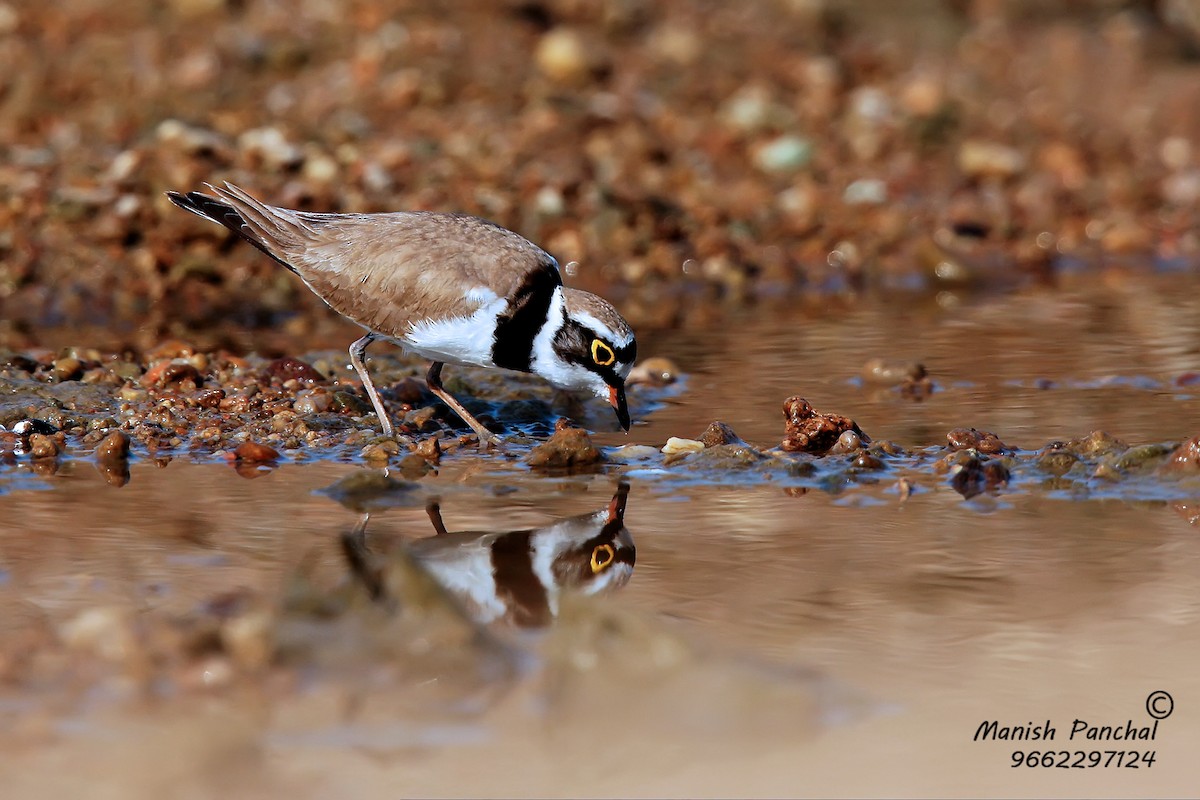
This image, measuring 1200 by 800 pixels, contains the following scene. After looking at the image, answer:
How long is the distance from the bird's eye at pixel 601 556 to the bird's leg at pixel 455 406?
176cm

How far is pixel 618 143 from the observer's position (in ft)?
44.3

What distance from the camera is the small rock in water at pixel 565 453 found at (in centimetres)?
713

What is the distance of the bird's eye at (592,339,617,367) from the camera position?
7293 mm

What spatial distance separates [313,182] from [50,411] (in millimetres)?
4624

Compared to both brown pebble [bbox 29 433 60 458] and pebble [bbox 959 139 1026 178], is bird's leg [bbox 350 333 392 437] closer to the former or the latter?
brown pebble [bbox 29 433 60 458]

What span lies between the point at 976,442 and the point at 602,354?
183 cm

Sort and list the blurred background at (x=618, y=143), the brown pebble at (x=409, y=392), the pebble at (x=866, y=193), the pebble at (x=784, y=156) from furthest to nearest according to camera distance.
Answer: the pebble at (x=784, y=156) < the pebble at (x=866, y=193) < the blurred background at (x=618, y=143) < the brown pebble at (x=409, y=392)

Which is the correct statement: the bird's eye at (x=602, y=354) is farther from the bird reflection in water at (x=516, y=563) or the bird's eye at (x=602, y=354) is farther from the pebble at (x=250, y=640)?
the pebble at (x=250, y=640)

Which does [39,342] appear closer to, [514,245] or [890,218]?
[514,245]

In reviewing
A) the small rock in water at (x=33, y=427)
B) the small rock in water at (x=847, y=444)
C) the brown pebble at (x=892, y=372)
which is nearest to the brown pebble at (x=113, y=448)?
the small rock in water at (x=33, y=427)

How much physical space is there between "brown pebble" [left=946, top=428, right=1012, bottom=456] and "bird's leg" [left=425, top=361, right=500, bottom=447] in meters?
2.24

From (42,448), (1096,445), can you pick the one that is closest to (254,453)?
(42,448)

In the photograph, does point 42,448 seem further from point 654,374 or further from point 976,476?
point 976,476

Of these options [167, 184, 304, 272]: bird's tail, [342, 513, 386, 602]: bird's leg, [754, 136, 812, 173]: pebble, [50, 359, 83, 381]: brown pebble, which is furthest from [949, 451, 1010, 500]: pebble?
[754, 136, 812, 173]: pebble
